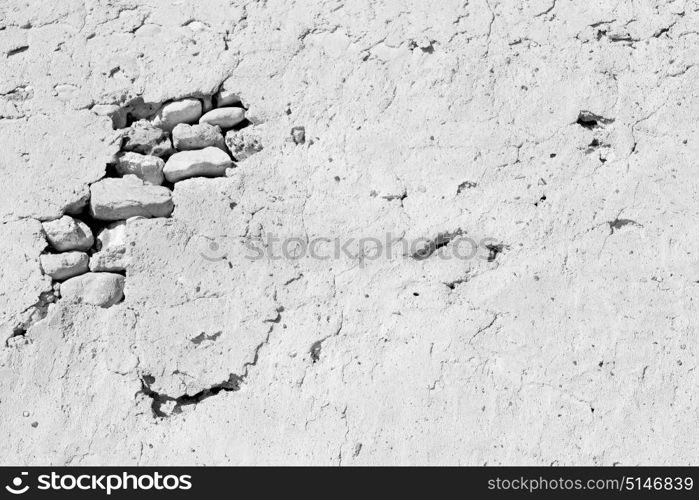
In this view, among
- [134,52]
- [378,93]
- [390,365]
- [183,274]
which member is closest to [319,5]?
[378,93]

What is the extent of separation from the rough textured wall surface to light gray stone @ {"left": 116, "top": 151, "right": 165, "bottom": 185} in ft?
0.15

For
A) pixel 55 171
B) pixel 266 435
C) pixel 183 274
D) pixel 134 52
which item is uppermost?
pixel 134 52

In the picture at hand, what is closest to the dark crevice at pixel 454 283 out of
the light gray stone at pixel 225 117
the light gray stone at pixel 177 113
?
the light gray stone at pixel 225 117

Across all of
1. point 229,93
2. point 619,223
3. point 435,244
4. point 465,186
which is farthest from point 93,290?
point 619,223

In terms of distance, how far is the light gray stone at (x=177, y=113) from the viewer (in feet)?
10.2

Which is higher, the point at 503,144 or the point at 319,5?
the point at 319,5

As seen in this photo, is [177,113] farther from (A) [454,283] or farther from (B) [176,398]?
(A) [454,283]

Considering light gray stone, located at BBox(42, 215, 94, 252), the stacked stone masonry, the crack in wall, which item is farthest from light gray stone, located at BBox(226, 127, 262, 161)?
the crack in wall

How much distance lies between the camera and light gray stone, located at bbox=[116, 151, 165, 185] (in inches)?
120

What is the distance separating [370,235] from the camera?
2.94 m

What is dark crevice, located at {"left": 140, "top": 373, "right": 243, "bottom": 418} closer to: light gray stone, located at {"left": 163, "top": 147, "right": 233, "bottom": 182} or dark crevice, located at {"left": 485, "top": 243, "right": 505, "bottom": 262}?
light gray stone, located at {"left": 163, "top": 147, "right": 233, "bottom": 182}

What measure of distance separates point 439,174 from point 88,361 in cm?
103

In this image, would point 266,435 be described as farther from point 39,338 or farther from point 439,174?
point 439,174

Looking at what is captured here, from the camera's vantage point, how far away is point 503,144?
299 cm
